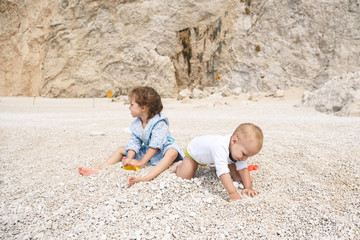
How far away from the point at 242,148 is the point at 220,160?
0.19 m

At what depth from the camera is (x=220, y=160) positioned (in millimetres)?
2039

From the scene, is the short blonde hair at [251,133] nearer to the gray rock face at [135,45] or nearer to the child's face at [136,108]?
the child's face at [136,108]

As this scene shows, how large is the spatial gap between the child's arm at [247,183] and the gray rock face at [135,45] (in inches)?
444

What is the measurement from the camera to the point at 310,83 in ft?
39.9

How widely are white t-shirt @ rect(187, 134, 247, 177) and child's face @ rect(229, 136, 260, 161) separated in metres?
0.06

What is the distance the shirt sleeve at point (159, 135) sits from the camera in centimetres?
263

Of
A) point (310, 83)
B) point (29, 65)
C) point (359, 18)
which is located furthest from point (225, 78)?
point (29, 65)

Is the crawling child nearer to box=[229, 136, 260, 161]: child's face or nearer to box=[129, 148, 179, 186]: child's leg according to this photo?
box=[229, 136, 260, 161]: child's face

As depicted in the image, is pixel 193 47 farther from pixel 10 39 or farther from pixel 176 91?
pixel 10 39

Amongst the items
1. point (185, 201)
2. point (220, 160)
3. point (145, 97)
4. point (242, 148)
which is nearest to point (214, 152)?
point (220, 160)

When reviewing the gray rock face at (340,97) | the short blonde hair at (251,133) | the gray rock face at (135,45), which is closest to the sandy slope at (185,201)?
the short blonde hair at (251,133)

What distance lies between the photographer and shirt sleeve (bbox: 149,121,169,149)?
2635 millimetres

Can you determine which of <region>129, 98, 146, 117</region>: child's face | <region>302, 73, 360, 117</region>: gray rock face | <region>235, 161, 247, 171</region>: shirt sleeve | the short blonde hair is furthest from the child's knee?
<region>302, 73, 360, 117</region>: gray rock face

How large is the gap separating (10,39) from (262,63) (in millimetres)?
14223
